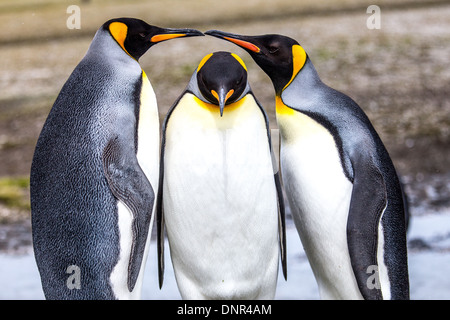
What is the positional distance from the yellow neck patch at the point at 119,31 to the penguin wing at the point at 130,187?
26cm

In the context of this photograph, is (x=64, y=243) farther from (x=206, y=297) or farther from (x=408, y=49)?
(x=408, y=49)

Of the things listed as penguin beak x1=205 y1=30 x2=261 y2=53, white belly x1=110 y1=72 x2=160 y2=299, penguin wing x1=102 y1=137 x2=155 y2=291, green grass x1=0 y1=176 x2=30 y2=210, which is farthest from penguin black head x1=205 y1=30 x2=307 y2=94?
green grass x1=0 y1=176 x2=30 y2=210

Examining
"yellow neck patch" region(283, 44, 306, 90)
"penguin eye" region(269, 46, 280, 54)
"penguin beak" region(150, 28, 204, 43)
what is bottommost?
"yellow neck patch" region(283, 44, 306, 90)

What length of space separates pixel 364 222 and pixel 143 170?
0.50 meters

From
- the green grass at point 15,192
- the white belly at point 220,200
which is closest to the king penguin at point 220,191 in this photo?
the white belly at point 220,200

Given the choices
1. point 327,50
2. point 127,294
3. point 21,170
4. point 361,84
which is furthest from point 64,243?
point 327,50

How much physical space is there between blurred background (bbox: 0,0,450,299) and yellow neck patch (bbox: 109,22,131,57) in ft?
2.70

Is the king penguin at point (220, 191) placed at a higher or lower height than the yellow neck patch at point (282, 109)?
lower

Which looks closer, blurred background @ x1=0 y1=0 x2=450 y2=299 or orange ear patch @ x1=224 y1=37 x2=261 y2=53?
orange ear patch @ x1=224 y1=37 x2=261 y2=53

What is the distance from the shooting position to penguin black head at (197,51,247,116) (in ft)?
4.85

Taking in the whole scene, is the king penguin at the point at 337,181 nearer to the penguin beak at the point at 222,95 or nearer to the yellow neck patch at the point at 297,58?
the yellow neck patch at the point at 297,58

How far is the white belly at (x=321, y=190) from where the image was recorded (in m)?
1.61

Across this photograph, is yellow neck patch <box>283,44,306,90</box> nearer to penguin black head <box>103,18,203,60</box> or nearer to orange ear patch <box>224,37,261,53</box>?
orange ear patch <box>224,37,261,53</box>

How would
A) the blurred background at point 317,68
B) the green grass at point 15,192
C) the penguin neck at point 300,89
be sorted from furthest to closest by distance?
the green grass at point 15,192 < the blurred background at point 317,68 < the penguin neck at point 300,89
